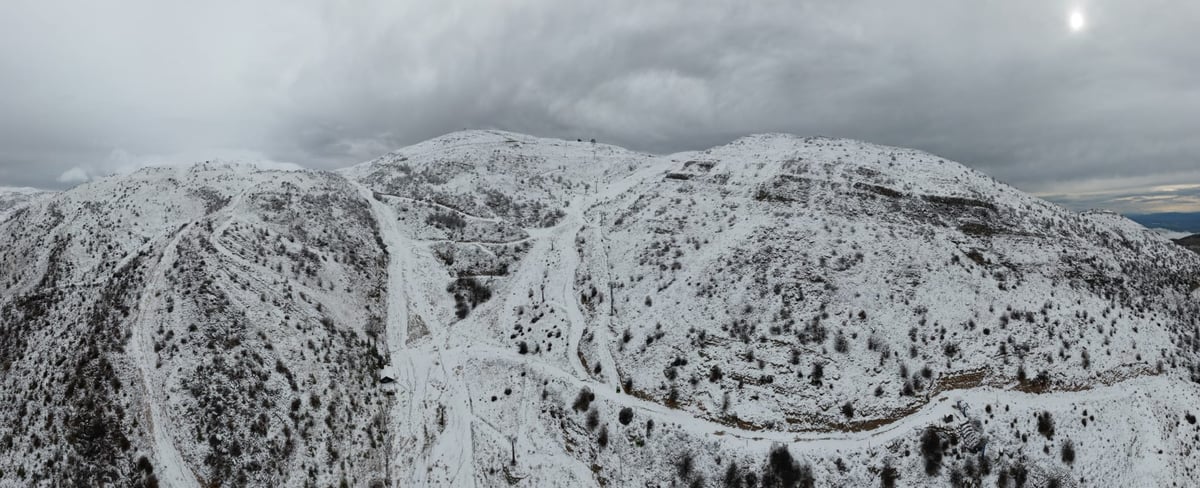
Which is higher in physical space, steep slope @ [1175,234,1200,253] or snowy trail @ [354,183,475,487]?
steep slope @ [1175,234,1200,253]

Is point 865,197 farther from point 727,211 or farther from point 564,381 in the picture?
point 564,381

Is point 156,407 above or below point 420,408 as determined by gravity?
above

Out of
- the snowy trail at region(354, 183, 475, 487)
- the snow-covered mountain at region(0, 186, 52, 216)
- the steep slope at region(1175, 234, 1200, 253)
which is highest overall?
the snow-covered mountain at region(0, 186, 52, 216)

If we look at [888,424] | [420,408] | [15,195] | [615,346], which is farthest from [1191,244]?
[15,195]

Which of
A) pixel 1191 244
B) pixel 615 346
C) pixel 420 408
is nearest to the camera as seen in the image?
pixel 420 408

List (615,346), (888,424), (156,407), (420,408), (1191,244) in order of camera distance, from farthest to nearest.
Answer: (1191,244) → (615,346) → (420,408) → (888,424) → (156,407)

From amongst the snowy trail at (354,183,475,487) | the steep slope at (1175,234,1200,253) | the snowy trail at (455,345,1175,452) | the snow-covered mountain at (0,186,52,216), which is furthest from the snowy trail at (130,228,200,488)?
the steep slope at (1175,234,1200,253)

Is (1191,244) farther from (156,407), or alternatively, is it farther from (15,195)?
(15,195)

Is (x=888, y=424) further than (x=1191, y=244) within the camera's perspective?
No

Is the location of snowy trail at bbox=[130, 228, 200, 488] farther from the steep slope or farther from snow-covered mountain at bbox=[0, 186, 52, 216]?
the steep slope
